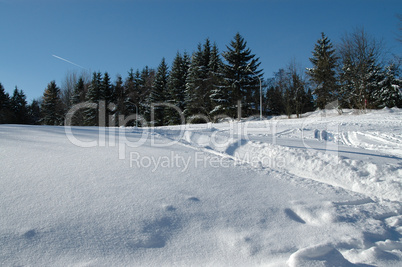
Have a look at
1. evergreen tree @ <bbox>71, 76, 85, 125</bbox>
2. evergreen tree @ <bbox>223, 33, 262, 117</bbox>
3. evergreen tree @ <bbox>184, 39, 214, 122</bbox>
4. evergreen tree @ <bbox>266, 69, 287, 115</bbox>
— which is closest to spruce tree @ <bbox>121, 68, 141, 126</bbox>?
evergreen tree @ <bbox>71, 76, 85, 125</bbox>

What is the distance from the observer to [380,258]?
223 cm

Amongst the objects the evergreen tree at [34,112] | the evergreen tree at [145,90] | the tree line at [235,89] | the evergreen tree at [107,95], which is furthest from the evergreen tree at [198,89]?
the evergreen tree at [34,112]

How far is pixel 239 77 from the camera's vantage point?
28.6 metres

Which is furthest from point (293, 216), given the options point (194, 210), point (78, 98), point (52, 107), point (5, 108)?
point (5, 108)

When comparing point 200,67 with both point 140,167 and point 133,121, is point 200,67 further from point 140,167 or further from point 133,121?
point 140,167

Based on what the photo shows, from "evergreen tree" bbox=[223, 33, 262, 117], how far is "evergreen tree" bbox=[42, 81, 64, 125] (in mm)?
33701

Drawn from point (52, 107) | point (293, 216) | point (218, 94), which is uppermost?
point (218, 94)

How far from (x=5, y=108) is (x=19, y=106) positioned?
493 cm

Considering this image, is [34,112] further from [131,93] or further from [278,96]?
[278,96]

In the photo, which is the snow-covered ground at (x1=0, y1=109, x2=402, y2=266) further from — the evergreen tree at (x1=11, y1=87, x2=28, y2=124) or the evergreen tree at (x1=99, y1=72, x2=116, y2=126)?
the evergreen tree at (x1=11, y1=87, x2=28, y2=124)

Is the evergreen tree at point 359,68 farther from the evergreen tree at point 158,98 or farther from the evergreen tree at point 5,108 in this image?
the evergreen tree at point 5,108

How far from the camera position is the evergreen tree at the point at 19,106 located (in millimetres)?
43469

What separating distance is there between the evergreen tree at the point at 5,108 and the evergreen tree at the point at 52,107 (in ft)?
16.8

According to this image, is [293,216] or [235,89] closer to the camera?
[293,216]
